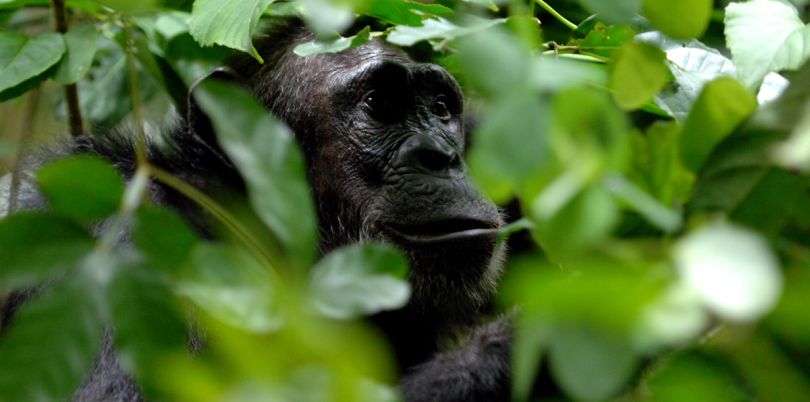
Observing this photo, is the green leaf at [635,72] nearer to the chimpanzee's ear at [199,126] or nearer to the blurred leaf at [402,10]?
the blurred leaf at [402,10]

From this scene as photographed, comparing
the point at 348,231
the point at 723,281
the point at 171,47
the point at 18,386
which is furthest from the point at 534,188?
the point at 171,47

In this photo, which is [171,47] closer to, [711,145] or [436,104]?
[436,104]

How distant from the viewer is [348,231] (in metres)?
3.04

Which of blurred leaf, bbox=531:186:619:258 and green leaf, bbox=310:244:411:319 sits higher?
blurred leaf, bbox=531:186:619:258

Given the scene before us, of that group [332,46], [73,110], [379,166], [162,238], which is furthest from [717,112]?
[73,110]

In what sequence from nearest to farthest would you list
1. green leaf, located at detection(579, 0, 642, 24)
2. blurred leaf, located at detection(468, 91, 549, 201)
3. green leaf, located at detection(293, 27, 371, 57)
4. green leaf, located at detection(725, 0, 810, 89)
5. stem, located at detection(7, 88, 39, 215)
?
blurred leaf, located at detection(468, 91, 549, 201)
green leaf, located at detection(579, 0, 642, 24)
green leaf, located at detection(725, 0, 810, 89)
green leaf, located at detection(293, 27, 371, 57)
stem, located at detection(7, 88, 39, 215)

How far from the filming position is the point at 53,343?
1.07 metres

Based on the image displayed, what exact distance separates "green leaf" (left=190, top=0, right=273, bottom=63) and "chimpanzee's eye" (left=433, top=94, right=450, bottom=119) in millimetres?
952

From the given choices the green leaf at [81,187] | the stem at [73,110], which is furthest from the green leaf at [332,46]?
the stem at [73,110]

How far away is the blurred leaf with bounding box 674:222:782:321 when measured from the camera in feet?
2.39

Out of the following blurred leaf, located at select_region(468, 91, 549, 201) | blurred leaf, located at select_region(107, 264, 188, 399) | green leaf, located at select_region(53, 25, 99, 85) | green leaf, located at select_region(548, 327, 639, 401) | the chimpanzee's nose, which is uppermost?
blurred leaf, located at select_region(468, 91, 549, 201)

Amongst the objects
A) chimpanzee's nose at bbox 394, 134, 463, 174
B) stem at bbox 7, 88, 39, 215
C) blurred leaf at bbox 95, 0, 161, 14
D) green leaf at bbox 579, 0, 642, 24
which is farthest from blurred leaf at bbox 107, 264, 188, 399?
stem at bbox 7, 88, 39, 215

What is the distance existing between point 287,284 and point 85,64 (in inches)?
81.2

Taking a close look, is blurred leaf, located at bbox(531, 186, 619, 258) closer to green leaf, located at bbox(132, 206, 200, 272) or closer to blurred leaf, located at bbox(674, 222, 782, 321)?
blurred leaf, located at bbox(674, 222, 782, 321)
